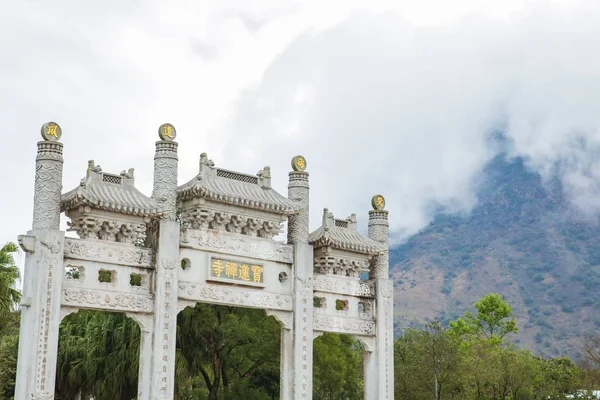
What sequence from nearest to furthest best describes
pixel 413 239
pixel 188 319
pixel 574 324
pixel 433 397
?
pixel 188 319 → pixel 433 397 → pixel 574 324 → pixel 413 239

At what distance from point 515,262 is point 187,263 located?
6484 centimetres

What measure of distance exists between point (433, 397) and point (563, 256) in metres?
58.0

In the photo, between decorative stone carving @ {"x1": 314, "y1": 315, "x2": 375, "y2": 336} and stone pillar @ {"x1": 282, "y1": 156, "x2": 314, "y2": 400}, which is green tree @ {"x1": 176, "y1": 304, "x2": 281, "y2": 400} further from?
stone pillar @ {"x1": 282, "y1": 156, "x2": 314, "y2": 400}

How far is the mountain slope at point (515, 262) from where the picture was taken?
6962 cm

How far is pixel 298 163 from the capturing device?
15242mm

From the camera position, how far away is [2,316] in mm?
15938

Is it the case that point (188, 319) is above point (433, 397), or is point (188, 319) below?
above

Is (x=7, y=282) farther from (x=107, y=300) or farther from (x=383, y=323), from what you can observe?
(x=383, y=323)

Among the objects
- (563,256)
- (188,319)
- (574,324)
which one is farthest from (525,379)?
(563,256)

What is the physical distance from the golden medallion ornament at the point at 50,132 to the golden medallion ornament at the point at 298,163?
4519 millimetres

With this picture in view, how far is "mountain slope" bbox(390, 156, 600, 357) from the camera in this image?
6962 cm

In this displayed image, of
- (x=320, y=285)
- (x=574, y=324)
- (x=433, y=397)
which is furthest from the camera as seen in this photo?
(x=574, y=324)

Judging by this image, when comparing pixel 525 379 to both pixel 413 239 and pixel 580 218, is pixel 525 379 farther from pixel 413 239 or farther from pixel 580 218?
pixel 413 239

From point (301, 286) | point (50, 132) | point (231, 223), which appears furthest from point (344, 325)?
point (50, 132)
